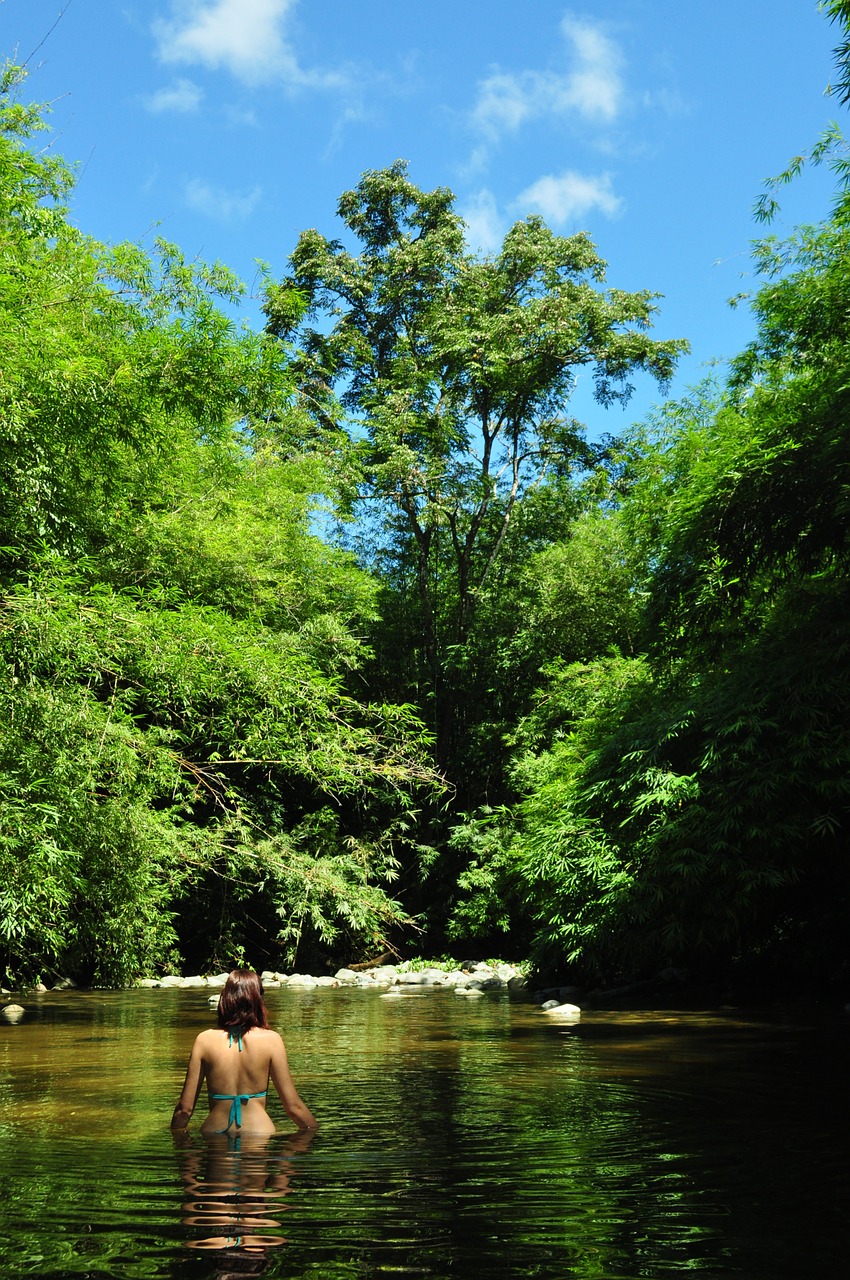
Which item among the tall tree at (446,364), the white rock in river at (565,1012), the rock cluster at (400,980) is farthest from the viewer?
the tall tree at (446,364)

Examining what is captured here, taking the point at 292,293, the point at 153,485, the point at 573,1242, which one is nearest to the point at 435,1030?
the point at 573,1242

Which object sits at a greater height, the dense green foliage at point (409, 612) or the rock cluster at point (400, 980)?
the dense green foliage at point (409, 612)

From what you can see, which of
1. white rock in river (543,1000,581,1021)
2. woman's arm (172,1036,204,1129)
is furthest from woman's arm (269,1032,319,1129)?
white rock in river (543,1000,581,1021)

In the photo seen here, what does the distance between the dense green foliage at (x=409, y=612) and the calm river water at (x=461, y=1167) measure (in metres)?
3.18

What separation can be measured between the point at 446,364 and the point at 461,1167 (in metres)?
21.8

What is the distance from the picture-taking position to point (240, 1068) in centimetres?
479

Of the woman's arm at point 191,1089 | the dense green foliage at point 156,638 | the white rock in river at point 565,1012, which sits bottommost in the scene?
the white rock in river at point 565,1012

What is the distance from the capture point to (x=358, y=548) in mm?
25859

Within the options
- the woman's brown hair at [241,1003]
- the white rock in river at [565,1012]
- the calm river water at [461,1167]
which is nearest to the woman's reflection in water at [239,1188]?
the calm river water at [461,1167]

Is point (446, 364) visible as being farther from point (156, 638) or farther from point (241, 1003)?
point (241, 1003)

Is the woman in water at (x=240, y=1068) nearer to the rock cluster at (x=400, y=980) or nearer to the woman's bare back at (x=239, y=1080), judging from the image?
the woman's bare back at (x=239, y=1080)

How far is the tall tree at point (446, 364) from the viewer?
23531 millimetres

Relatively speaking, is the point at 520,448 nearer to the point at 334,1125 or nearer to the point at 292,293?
the point at 292,293

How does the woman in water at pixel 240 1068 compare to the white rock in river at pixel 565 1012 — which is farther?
the white rock in river at pixel 565 1012
